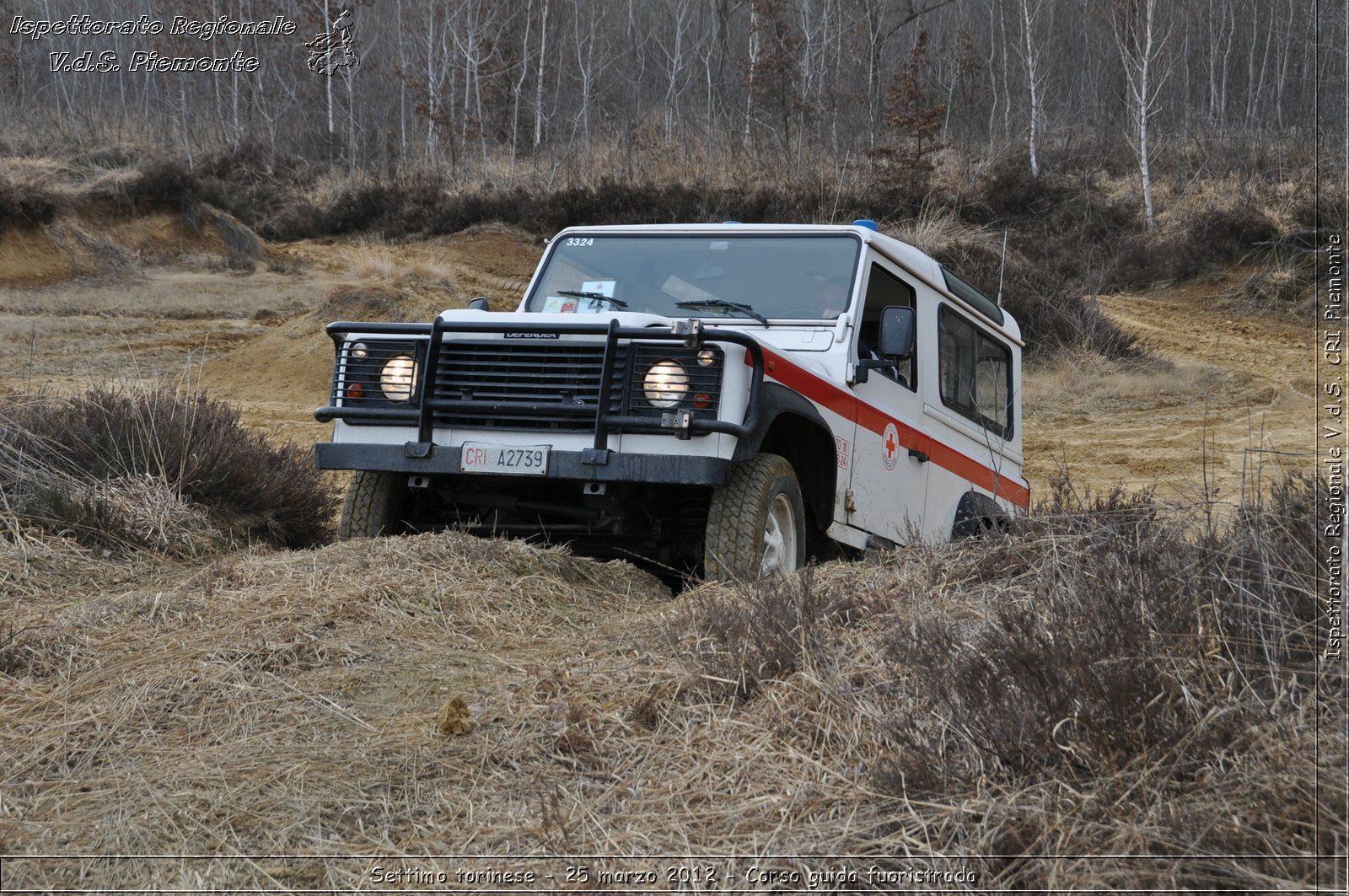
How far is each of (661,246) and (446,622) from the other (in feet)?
9.42

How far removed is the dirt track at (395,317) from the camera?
44.4 ft

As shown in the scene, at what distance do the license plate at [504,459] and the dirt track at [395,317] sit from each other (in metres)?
6.52

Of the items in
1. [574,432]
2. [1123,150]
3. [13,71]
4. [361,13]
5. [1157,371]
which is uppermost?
[361,13]

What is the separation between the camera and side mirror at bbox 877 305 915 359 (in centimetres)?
606

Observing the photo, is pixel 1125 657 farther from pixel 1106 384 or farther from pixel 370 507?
pixel 1106 384

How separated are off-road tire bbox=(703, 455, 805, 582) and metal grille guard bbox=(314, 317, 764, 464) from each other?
30cm

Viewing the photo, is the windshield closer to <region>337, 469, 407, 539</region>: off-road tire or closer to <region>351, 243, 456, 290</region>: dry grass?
<region>337, 469, 407, 539</region>: off-road tire

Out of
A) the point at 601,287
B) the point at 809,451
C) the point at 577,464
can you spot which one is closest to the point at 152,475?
the point at 601,287

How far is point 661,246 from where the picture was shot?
6.83 m

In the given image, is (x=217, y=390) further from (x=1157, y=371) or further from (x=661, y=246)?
(x=1157, y=371)

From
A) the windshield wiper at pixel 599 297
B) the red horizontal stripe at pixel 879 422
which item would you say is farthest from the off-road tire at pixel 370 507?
the red horizontal stripe at pixel 879 422

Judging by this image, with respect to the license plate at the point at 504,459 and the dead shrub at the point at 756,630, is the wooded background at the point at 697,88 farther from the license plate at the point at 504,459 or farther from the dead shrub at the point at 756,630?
the dead shrub at the point at 756,630

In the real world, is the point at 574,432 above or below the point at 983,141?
below

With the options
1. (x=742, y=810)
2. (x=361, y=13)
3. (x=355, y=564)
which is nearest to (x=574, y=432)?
(x=355, y=564)
